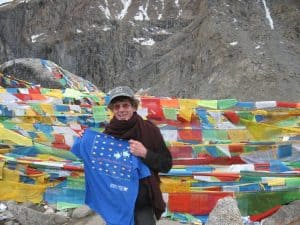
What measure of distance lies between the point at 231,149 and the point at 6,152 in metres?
3.32

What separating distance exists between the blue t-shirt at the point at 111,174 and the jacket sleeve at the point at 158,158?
0.07m

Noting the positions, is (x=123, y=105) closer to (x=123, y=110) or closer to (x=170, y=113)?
(x=123, y=110)

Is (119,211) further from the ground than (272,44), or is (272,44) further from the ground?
(272,44)

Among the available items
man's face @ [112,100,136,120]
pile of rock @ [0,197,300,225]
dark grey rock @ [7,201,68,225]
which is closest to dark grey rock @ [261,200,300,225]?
pile of rock @ [0,197,300,225]

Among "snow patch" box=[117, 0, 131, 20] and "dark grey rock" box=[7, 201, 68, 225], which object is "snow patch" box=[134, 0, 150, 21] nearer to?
"snow patch" box=[117, 0, 131, 20]

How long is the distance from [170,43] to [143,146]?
174ft

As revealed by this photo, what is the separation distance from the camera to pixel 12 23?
3339 inches

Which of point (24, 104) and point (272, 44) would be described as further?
point (272, 44)

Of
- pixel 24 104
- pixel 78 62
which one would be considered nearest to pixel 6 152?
pixel 24 104

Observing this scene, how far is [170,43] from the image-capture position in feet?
183

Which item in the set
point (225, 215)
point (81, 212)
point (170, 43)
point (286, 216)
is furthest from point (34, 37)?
point (225, 215)

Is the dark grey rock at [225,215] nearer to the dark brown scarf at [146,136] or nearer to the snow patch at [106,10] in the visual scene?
the dark brown scarf at [146,136]

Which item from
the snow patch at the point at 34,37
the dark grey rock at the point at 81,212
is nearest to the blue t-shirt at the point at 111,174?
the dark grey rock at the point at 81,212

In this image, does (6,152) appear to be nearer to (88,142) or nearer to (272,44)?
(88,142)
